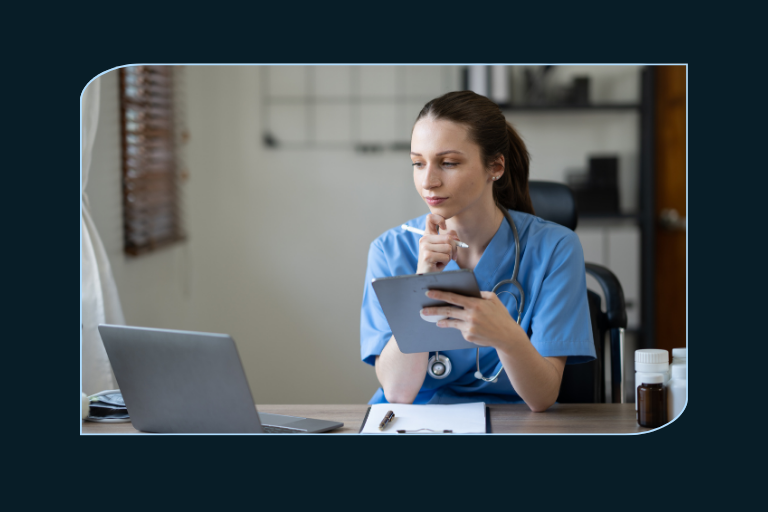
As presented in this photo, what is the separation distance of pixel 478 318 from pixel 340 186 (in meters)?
1.76

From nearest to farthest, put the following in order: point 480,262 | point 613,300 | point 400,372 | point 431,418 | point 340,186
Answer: point 431,418 < point 400,372 < point 480,262 < point 613,300 < point 340,186

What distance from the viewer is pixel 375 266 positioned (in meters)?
1.23

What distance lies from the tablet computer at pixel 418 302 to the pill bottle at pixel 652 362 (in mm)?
236

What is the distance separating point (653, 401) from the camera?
94 cm

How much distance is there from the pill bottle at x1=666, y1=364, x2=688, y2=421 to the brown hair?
1.53 ft

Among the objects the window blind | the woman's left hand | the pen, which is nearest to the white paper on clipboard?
the pen

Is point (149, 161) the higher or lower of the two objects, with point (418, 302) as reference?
higher

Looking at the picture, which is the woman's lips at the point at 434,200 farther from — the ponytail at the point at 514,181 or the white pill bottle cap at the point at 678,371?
the white pill bottle cap at the point at 678,371

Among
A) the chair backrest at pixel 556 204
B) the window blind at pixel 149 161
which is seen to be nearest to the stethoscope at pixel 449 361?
the chair backrest at pixel 556 204

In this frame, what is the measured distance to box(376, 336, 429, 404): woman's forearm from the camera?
110cm

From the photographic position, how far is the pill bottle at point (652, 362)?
3.03ft

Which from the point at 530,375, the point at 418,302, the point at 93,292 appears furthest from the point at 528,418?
the point at 93,292

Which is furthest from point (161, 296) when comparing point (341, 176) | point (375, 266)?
point (375, 266)

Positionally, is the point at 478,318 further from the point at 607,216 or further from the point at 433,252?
the point at 607,216
